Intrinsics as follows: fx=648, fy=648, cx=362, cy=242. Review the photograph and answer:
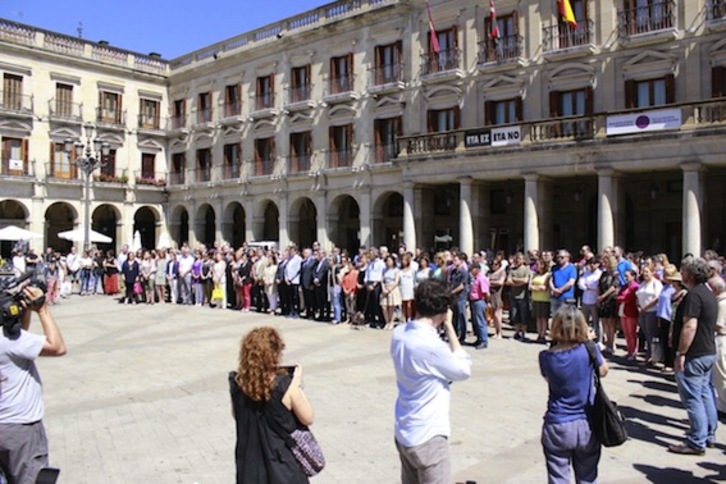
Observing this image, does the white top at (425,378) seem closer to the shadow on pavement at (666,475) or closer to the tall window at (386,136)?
the shadow on pavement at (666,475)

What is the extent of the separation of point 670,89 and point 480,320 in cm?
1403

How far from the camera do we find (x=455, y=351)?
4.17m

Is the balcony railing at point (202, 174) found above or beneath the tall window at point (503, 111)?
beneath

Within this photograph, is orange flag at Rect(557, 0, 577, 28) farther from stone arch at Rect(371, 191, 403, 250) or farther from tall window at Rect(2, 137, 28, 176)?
tall window at Rect(2, 137, 28, 176)

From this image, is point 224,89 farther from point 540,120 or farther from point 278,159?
point 540,120

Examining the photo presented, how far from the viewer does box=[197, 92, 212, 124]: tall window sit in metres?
39.7

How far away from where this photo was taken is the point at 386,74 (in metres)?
30.5

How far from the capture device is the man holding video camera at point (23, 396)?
436cm

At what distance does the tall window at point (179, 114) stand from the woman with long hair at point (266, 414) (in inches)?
1558

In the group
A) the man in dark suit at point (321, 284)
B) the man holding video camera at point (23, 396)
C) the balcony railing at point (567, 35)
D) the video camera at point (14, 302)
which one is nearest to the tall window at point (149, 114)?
the balcony railing at point (567, 35)

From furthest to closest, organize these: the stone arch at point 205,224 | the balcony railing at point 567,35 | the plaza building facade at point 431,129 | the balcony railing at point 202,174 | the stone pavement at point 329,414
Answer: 1. the stone arch at point 205,224
2. the balcony railing at point 202,174
3. the balcony railing at point 567,35
4. the plaza building facade at point 431,129
5. the stone pavement at point 329,414

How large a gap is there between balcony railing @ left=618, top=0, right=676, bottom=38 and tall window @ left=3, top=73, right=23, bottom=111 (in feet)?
102

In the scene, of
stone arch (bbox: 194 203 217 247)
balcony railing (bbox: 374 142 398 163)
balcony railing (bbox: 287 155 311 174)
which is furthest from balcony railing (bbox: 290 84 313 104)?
stone arch (bbox: 194 203 217 247)

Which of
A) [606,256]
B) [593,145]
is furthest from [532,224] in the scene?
[606,256]
